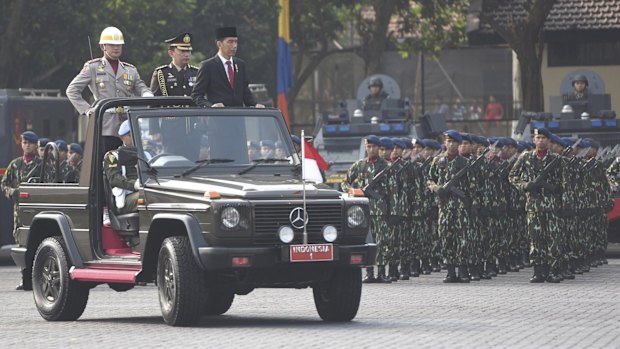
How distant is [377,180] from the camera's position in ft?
75.0

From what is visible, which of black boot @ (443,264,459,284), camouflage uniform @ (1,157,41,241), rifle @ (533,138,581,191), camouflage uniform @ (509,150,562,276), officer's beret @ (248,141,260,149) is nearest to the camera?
officer's beret @ (248,141,260,149)

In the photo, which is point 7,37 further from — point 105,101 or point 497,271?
point 105,101

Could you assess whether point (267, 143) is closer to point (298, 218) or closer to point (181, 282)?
point (298, 218)

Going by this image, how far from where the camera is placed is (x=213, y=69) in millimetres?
17172

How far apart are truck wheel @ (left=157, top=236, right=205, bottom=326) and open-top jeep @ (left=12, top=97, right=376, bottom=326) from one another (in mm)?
11

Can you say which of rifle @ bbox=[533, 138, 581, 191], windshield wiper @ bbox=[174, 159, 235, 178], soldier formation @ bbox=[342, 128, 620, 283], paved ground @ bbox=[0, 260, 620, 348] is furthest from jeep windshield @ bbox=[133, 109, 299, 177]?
rifle @ bbox=[533, 138, 581, 191]

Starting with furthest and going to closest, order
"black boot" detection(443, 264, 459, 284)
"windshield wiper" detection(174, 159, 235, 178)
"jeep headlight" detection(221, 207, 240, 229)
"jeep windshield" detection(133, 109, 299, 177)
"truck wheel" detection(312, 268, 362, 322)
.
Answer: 1. "black boot" detection(443, 264, 459, 284)
2. "jeep windshield" detection(133, 109, 299, 177)
3. "windshield wiper" detection(174, 159, 235, 178)
4. "truck wheel" detection(312, 268, 362, 322)
5. "jeep headlight" detection(221, 207, 240, 229)

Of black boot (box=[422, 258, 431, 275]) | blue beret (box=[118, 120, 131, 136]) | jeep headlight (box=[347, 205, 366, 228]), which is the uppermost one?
blue beret (box=[118, 120, 131, 136])

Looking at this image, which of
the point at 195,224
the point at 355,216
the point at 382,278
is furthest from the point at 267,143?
the point at 382,278

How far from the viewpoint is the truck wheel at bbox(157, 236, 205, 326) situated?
14.9 m

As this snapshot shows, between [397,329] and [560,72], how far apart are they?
33044mm

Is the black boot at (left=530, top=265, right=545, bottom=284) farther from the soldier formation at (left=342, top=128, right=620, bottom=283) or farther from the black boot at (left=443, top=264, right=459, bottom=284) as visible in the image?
the black boot at (left=443, top=264, right=459, bottom=284)

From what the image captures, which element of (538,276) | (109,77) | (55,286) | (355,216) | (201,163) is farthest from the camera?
(538,276)

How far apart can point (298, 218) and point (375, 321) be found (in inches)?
56.5
